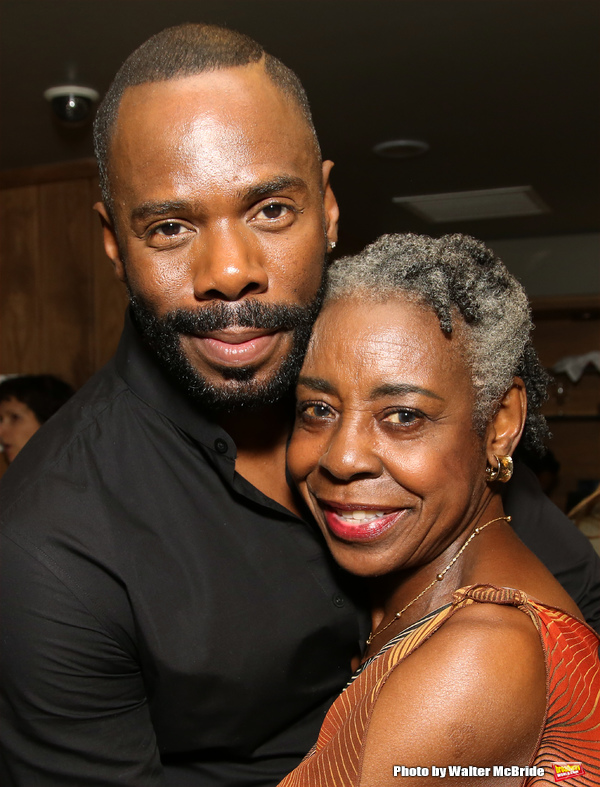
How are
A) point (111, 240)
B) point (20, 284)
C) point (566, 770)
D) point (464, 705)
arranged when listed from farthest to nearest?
point (20, 284), point (111, 240), point (566, 770), point (464, 705)

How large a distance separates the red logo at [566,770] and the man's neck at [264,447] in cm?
64

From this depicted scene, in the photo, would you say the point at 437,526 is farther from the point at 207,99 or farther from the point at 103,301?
the point at 103,301

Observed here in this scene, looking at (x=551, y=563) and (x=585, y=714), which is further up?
(x=551, y=563)

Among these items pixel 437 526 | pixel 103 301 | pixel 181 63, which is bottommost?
pixel 437 526

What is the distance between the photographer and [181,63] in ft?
4.15

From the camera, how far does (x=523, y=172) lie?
509 centimetres

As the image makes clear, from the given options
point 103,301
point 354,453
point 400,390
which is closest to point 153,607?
point 354,453

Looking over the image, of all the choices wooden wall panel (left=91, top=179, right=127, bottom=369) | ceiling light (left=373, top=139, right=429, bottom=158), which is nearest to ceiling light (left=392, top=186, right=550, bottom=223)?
ceiling light (left=373, top=139, right=429, bottom=158)

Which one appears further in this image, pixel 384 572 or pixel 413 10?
pixel 413 10

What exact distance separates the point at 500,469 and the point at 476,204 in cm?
493

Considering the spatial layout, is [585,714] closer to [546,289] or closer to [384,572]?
[384,572]

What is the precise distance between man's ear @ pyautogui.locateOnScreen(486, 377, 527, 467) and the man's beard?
1.16ft

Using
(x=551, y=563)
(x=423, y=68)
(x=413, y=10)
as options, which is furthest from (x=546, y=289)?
(x=551, y=563)

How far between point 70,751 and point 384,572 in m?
0.60
